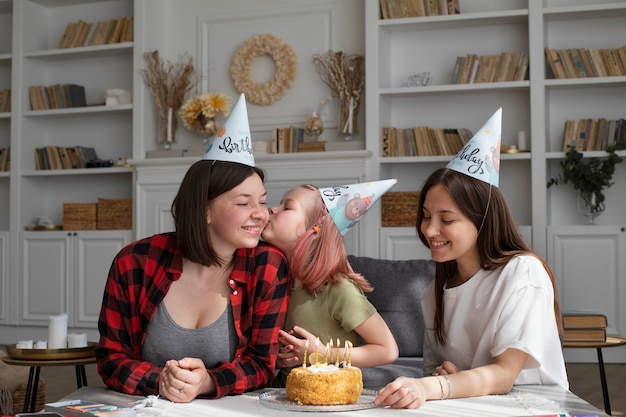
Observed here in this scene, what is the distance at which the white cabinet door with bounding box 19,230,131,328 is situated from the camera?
5891 mm

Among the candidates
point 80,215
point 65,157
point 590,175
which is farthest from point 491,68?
point 65,157

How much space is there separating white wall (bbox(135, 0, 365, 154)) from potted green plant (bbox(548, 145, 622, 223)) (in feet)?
4.61

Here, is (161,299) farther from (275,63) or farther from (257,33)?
(257,33)

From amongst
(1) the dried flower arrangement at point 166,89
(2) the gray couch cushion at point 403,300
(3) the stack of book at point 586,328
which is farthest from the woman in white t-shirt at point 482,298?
(1) the dried flower arrangement at point 166,89

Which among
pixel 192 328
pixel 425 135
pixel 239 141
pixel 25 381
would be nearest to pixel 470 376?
pixel 192 328

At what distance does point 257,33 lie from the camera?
5.89 m

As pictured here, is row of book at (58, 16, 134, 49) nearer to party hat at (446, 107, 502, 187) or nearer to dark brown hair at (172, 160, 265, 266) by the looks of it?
dark brown hair at (172, 160, 265, 266)

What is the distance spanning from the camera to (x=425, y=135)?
5.29 metres

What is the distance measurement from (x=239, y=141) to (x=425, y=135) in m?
3.52

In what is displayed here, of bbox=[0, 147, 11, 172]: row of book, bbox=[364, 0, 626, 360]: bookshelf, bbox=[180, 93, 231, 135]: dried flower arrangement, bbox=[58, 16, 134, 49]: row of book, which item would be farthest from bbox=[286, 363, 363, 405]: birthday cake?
bbox=[0, 147, 11, 172]: row of book

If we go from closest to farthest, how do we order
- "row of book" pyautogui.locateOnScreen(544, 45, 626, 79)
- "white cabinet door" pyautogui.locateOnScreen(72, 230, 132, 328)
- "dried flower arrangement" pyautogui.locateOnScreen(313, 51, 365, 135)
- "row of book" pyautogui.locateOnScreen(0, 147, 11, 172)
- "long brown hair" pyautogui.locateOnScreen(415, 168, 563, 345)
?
"long brown hair" pyautogui.locateOnScreen(415, 168, 563, 345), "row of book" pyautogui.locateOnScreen(544, 45, 626, 79), "dried flower arrangement" pyautogui.locateOnScreen(313, 51, 365, 135), "white cabinet door" pyautogui.locateOnScreen(72, 230, 132, 328), "row of book" pyautogui.locateOnScreen(0, 147, 11, 172)

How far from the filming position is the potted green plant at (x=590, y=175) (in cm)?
Result: 491

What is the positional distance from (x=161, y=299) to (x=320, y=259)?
0.43 m

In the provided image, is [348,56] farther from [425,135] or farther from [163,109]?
[163,109]
